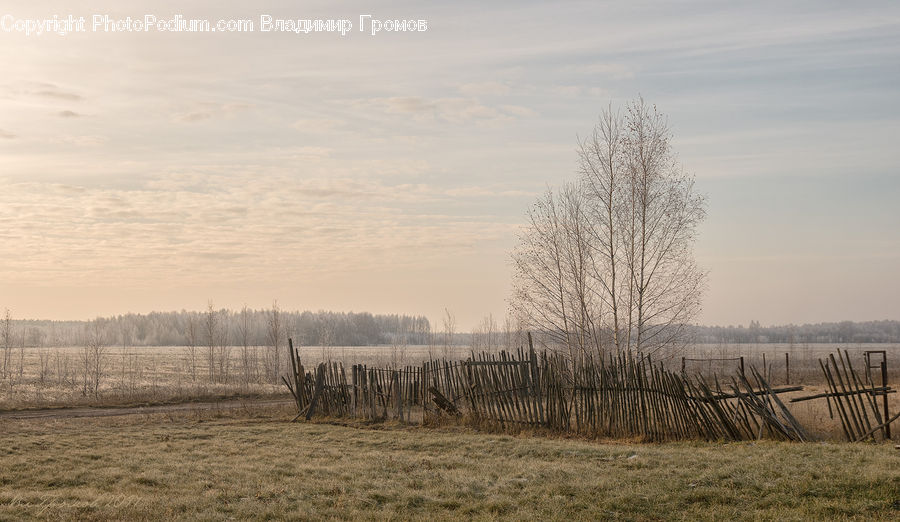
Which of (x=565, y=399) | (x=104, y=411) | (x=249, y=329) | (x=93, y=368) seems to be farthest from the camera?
(x=249, y=329)

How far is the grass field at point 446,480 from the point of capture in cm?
770

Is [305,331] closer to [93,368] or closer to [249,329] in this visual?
[249,329]

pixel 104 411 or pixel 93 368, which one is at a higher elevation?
pixel 104 411

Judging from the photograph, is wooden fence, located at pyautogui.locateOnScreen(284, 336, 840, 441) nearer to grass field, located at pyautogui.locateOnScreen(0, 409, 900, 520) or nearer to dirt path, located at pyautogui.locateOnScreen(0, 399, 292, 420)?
grass field, located at pyautogui.locateOnScreen(0, 409, 900, 520)

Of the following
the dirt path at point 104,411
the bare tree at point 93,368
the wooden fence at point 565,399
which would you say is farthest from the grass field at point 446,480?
the bare tree at point 93,368

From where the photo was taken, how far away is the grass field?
25.3 feet

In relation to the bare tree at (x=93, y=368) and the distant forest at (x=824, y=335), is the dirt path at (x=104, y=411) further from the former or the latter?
the distant forest at (x=824, y=335)

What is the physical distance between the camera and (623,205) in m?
20.3

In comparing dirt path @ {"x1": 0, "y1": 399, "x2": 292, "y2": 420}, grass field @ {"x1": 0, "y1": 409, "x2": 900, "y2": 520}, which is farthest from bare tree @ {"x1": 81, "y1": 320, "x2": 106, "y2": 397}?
grass field @ {"x1": 0, "y1": 409, "x2": 900, "y2": 520}

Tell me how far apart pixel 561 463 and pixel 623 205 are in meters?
11.2

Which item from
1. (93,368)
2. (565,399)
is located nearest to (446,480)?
(565,399)

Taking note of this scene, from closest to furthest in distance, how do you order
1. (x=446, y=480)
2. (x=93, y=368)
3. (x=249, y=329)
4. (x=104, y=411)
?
(x=446, y=480) → (x=104, y=411) → (x=93, y=368) → (x=249, y=329)

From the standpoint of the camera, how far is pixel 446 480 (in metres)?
9.40

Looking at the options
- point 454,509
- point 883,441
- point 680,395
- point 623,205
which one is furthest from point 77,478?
point 623,205
